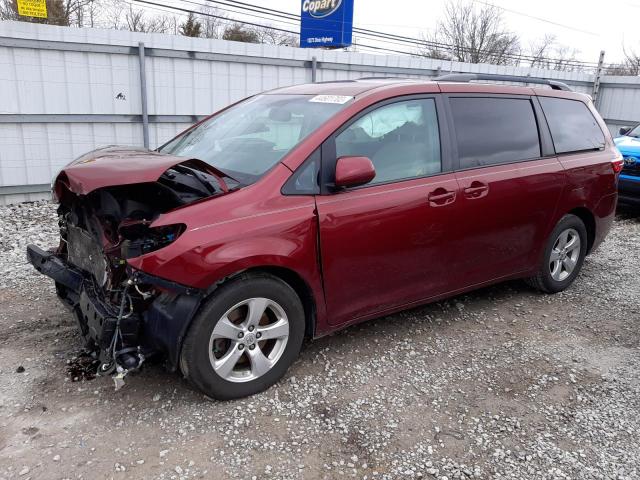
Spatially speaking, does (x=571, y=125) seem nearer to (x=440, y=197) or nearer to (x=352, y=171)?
(x=440, y=197)

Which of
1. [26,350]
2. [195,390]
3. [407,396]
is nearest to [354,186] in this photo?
[407,396]

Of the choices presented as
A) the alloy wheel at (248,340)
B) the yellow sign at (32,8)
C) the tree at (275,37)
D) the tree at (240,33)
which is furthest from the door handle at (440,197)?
the tree at (275,37)

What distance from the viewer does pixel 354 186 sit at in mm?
3283

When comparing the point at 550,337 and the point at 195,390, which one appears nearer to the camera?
the point at 195,390

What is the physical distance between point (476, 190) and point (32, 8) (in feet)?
22.0

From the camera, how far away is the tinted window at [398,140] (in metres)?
3.38

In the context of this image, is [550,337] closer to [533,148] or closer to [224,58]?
[533,148]

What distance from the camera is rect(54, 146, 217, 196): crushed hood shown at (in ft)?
8.87

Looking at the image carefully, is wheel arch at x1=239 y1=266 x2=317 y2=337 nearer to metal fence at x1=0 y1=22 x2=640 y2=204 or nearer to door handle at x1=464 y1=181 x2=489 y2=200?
door handle at x1=464 y1=181 x2=489 y2=200

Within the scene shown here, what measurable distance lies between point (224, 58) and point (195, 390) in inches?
266

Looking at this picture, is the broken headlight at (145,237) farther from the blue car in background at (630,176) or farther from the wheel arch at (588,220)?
the blue car in background at (630,176)

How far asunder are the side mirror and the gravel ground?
124 cm

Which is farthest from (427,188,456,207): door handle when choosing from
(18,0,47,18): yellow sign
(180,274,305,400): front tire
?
(18,0,47,18): yellow sign

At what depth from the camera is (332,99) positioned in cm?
353
